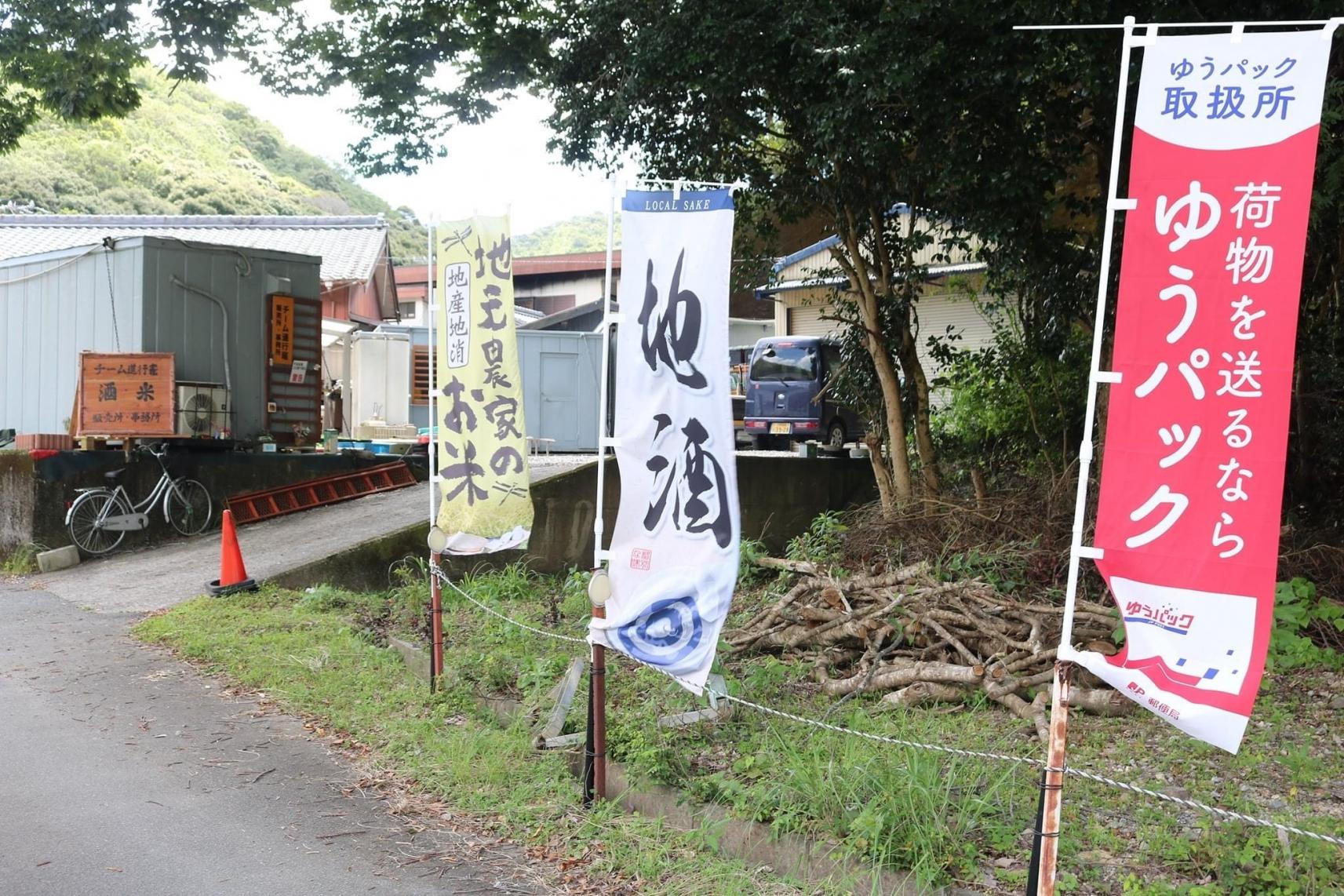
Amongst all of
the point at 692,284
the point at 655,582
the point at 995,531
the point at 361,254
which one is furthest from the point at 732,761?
the point at 361,254

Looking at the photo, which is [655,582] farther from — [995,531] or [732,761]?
Result: [995,531]

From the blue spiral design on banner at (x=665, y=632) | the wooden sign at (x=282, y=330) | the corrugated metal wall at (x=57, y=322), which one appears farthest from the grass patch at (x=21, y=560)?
the blue spiral design on banner at (x=665, y=632)

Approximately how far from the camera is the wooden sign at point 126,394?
1420 cm

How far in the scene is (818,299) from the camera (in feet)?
73.3

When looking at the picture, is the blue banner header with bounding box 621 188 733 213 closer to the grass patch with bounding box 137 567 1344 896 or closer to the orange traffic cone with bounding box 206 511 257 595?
the grass patch with bounding box 137 567 1344 896

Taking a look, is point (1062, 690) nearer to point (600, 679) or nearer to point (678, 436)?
point (678, 436)

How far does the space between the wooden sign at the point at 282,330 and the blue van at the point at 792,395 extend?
8.79m

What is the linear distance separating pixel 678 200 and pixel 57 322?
13558mm

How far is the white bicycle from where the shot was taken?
1394 centimetres

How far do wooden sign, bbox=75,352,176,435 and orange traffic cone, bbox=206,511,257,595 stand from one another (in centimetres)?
394

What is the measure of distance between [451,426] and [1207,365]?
542cm

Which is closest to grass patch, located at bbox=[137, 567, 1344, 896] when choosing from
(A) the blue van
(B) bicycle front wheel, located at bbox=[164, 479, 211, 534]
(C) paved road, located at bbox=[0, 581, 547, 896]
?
(C) paved road, located at bbox=[0, 581, 547, 896]

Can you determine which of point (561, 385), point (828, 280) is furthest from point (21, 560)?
point (561, 385)

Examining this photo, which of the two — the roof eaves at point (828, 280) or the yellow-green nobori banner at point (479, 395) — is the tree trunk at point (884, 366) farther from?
the yellow-green nobori banner at point (479, 395)
